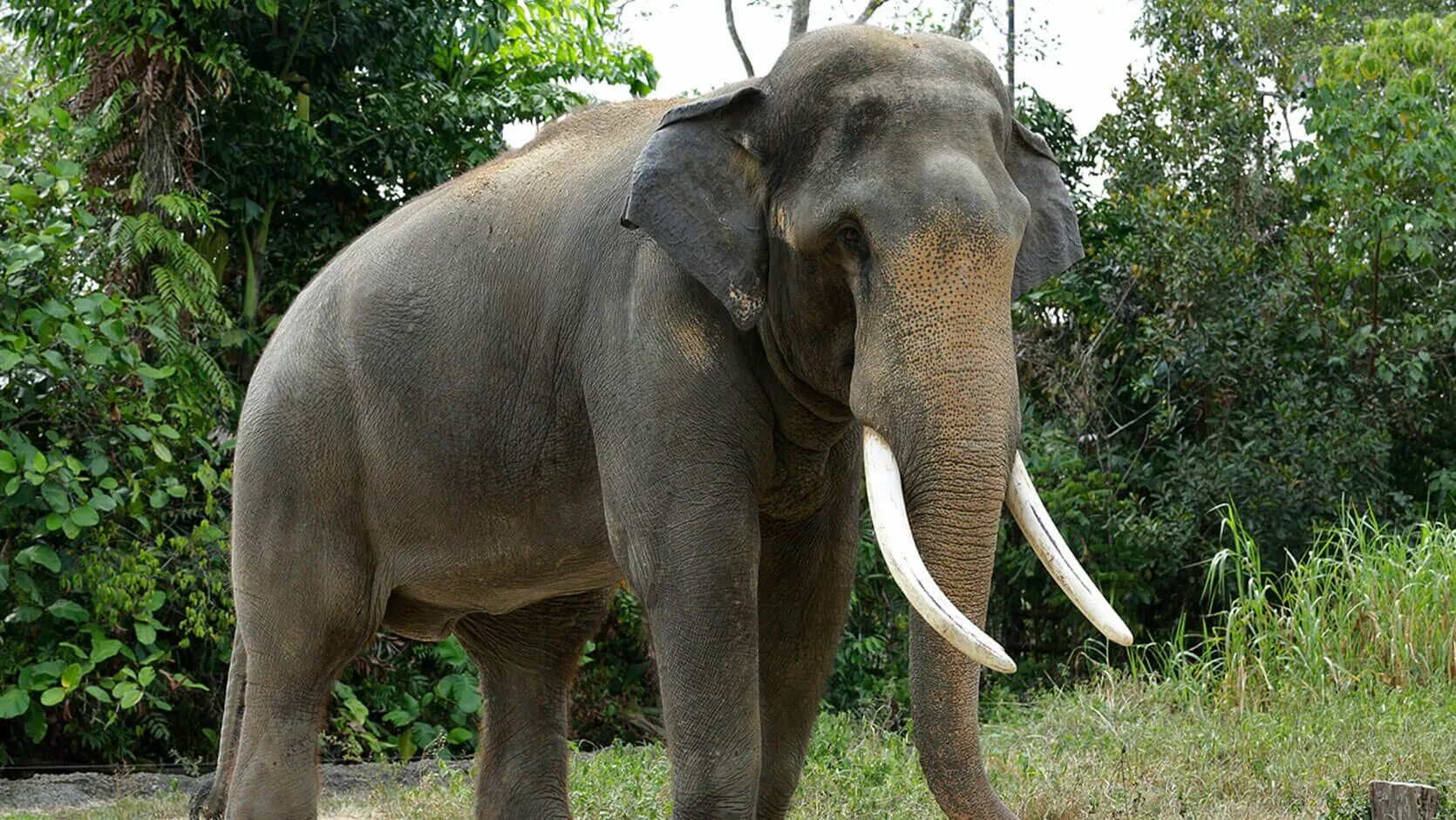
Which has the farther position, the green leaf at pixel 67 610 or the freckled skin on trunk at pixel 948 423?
the green leaf at pixel 67 610

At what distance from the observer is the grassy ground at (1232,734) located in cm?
639

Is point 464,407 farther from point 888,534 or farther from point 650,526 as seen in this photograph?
point 888,534

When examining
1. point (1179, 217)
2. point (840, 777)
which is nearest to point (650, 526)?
point (840, 777)

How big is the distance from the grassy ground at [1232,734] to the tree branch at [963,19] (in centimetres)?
717

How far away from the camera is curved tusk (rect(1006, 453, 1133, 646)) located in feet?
11.9

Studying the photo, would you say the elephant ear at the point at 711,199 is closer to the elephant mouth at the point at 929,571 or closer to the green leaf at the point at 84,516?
the elephant mouth at the point at 929,571

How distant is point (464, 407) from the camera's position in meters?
4.56

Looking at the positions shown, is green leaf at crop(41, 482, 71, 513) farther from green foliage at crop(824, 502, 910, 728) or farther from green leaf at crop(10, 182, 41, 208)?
green foliage at crop(824, 502, 910, 728)

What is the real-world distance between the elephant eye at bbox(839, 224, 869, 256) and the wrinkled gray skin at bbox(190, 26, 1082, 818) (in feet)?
0.03

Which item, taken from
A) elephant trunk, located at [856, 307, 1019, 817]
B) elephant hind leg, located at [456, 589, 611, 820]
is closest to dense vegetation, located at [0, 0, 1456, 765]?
elephant hind leg, located at [456, 589, 611, 820]

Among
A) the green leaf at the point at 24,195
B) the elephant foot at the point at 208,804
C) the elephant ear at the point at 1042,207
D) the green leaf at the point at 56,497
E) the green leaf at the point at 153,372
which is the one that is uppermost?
the green leaf at the point at 24,195

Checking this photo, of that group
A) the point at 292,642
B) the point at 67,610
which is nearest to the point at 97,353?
the point at 67,610

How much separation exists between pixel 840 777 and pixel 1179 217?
506 cm

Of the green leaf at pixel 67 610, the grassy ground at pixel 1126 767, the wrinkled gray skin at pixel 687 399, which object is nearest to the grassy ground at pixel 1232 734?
the grassy ground at pixel 1126 767
